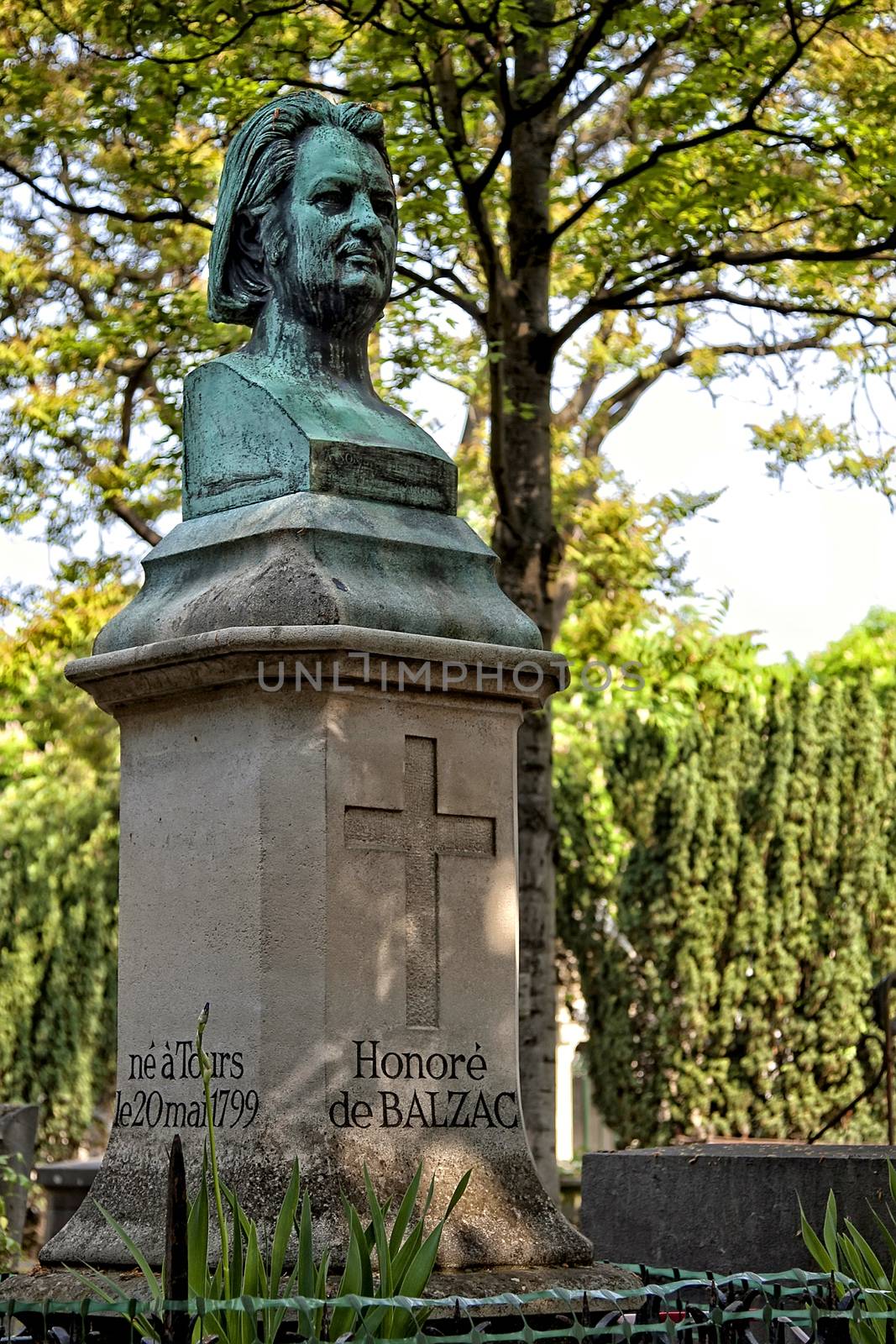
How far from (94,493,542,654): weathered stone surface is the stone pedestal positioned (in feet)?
0.35

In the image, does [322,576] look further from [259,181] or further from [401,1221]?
[401,1221]

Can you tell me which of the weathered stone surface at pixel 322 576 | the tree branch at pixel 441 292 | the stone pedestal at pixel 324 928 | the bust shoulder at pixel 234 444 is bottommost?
the stone pedestal at pixel 324 928

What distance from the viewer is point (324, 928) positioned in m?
4.54

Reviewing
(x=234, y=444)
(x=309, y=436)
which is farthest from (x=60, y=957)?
(x=309, y=436)

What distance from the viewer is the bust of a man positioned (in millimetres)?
5070

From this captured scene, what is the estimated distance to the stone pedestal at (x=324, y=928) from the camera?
4512 mm

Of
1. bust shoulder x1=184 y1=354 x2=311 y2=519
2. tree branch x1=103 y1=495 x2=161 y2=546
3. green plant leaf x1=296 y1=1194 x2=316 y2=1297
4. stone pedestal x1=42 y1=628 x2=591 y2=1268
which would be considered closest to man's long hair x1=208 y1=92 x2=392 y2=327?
bust shoulder x1=184 y1=354 x2=311 y2=519

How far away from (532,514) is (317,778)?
6.05m

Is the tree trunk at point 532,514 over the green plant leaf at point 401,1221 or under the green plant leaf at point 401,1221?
over

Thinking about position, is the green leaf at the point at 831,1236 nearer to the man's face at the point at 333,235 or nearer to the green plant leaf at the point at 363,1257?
the green plant leaf at the point at 363,1257

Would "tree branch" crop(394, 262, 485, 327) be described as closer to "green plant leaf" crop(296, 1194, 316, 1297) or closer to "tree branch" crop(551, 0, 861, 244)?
"tree branch" crop(551, 0, 861, 244)

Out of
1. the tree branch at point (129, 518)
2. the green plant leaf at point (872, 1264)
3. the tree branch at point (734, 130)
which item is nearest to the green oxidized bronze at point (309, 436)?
the green plant leaf at point (872, 1264)

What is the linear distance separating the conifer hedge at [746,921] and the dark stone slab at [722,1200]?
8558 millimetres

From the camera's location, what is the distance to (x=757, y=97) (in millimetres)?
9539
